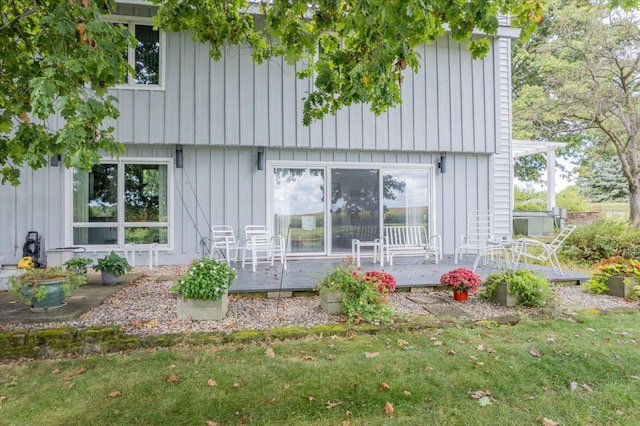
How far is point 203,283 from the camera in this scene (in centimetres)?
353

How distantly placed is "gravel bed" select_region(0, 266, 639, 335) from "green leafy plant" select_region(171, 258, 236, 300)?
255 millimetres

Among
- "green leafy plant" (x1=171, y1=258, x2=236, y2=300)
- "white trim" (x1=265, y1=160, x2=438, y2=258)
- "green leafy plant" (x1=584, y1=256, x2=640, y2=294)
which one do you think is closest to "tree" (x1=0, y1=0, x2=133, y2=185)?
"green leafy plant" (x1=171, y1=258, x2=236, y2=300)

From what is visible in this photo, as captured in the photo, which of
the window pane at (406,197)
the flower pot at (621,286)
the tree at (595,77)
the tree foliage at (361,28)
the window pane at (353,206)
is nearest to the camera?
the tree foliage at (361,28)

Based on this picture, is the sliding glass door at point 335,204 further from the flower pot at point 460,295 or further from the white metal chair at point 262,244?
the flower pot at point 460,295

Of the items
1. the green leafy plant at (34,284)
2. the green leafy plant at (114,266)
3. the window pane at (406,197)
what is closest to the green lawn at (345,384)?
the green leafy plant at (34,284)

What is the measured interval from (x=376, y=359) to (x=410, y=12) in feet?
7.82

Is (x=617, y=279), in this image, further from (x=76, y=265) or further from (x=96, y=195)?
(x=96, y=195)

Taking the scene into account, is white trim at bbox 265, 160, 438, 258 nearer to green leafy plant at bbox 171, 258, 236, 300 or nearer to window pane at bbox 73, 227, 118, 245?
window pane at bbox 73, 227, 118, 245

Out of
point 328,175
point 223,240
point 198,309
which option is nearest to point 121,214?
point 223,240

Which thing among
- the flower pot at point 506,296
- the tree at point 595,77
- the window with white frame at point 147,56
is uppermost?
the tree at point 595,77

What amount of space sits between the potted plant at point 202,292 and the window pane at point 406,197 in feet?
15.2

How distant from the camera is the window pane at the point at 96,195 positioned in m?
6.63

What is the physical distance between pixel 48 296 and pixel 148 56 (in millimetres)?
4807

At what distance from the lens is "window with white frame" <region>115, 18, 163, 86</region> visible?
6707 mm
